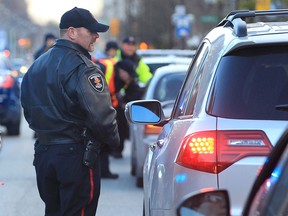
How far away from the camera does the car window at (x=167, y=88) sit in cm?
1136

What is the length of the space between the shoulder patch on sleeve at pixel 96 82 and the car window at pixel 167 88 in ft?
17.7

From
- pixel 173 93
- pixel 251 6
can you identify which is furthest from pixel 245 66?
pixel 251 6

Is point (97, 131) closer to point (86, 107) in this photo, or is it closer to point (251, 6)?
point (86, 107)

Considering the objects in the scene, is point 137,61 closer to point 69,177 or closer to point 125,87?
point 125,87

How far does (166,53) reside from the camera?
22484mm

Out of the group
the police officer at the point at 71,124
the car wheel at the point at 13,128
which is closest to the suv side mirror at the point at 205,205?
the police officer at the point at 71,124

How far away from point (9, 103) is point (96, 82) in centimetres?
1283

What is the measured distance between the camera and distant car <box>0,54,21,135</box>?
60.3 feet

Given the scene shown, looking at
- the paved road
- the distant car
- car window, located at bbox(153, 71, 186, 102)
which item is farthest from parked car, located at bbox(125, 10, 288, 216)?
the distant car

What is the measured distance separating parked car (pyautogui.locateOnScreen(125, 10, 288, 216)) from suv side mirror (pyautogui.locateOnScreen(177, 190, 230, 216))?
1.26 m

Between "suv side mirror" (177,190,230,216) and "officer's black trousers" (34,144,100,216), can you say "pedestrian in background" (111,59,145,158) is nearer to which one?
"officer's black trousers" (34,144,100,216)

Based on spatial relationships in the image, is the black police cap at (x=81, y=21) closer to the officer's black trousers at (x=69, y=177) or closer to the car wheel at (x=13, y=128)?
the officer's black trousers at (x=69, y=177)

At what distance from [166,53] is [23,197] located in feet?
41.4

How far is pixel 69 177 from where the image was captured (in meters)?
5.84
